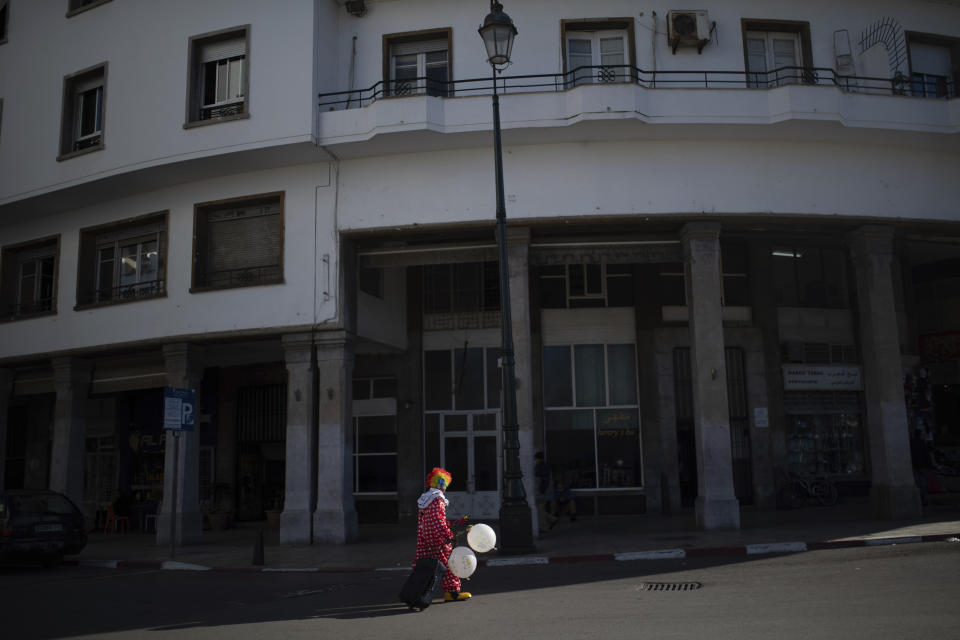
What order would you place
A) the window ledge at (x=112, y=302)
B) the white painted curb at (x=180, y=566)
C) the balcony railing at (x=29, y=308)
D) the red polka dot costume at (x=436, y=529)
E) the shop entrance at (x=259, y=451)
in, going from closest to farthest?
1. the red polka dot costume at (x=436, y=529)
2. the white painted curb at (x=180, y=566)
3. the window ledge at (x=112, y=302)
4. the balcony railing at (x=29, y=308)
5. the shop entrance at (x=259, y=451)

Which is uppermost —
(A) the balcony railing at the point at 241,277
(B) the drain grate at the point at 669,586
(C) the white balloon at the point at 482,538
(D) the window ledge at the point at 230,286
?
(A) the balcony railing at the point at 241,277

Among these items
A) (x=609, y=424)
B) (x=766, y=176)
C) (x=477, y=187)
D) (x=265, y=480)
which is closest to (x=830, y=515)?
(x=609, y=424)

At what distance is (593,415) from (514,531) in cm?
897

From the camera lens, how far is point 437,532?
9078 millimetres

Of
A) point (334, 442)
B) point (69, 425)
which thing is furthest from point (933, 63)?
point (69, 425)

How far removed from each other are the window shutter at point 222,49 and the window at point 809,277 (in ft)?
50.9

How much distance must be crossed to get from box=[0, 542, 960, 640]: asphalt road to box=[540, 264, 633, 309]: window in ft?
35.8

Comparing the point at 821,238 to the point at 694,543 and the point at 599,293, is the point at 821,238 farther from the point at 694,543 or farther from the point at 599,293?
the point at 694,543

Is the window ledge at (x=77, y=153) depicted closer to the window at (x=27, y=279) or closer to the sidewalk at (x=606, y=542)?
the window at (x=27, y=279)

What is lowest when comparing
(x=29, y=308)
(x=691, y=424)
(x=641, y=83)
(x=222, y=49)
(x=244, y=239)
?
(x=691, y=424)

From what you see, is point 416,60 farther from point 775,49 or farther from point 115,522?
point 115,522

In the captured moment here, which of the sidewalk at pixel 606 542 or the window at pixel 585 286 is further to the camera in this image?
the window at pixel 585 286

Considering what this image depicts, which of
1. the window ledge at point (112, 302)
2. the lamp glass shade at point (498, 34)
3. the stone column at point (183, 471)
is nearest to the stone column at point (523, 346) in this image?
the lamp glass shade at point (498, 34)

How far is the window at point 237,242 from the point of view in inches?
738
